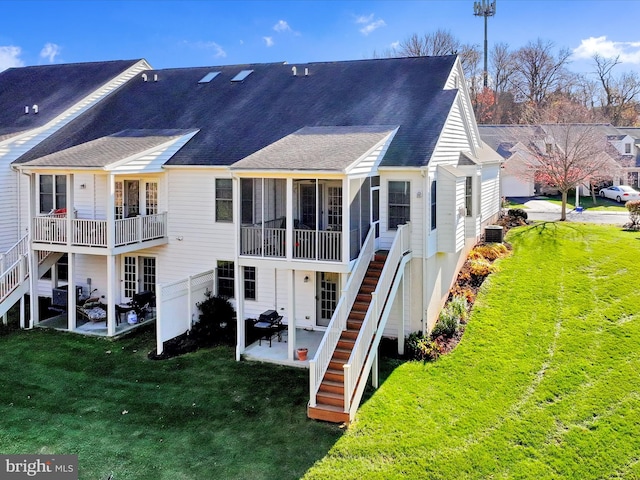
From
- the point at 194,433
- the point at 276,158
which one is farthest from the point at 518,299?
the point at 194,433

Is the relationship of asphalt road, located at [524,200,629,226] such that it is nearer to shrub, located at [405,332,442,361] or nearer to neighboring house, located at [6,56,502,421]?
neighboring house, located at [6,56,502,421]

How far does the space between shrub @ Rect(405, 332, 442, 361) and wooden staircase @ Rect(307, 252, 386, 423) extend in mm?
2002

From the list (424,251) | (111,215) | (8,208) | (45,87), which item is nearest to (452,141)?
(424,251)

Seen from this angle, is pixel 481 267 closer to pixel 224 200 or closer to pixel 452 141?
pixel 452 141

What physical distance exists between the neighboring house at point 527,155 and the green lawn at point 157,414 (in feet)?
99.2

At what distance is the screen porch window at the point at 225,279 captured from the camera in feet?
55.1

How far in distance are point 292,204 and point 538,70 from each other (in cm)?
5859

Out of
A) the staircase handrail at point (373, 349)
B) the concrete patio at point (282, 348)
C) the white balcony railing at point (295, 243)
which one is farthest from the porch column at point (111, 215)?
the staircase handrail at point (373, 349)

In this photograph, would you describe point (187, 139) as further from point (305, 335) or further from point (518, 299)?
point (518, 299)

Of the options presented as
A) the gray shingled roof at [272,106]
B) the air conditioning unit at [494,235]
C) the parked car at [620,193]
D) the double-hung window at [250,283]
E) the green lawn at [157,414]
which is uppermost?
the gray shingled roof at [272,106]

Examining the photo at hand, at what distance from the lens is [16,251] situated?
1780cm

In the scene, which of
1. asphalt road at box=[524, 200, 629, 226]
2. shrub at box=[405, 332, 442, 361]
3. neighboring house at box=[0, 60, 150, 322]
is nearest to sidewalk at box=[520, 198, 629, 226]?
asphalt road at box=[524, 200, 629, 226]

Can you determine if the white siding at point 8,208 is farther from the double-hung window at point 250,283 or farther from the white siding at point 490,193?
the white siding at point 490,193

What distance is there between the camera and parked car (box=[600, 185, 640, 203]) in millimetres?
37781
